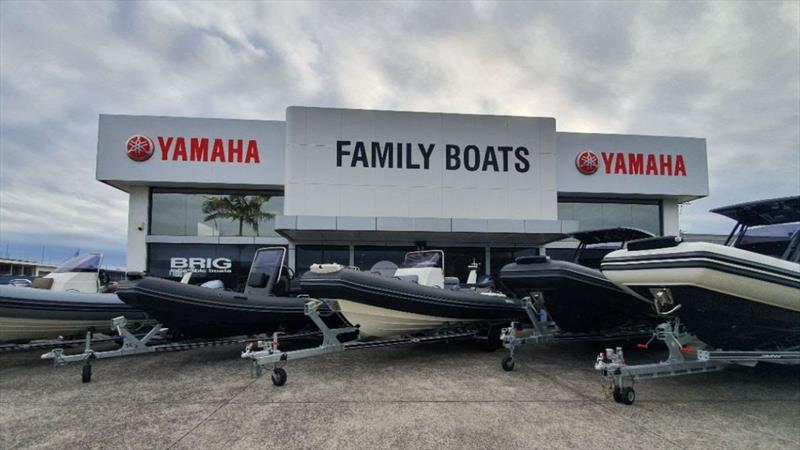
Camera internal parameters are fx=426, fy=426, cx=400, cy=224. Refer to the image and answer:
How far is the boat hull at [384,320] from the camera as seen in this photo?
17.4 feet

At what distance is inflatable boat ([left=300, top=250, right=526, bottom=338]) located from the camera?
16.8ft

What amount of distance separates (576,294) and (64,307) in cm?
698

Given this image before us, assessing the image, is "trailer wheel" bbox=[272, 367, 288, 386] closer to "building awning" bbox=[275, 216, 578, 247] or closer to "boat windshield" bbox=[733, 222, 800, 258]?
"boat windshield" bbox=[733, 222, 800, 258]

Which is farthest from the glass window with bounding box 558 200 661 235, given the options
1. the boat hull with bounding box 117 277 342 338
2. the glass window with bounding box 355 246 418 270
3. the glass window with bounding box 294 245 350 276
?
the boat hull with bounding box 117 277 342 338

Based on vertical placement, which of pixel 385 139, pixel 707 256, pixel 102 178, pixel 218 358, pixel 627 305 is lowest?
pixel 218 358

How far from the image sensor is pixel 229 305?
18.7ft

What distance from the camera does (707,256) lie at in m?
4.00

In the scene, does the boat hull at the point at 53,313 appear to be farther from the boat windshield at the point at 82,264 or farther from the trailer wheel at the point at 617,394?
the trailer wheel at the point at 617,394

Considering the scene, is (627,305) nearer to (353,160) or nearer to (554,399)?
(554,399)

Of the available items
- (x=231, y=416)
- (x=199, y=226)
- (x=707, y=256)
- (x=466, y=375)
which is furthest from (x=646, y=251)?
(x=199, y=226)

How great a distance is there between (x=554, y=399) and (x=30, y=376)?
608 centimetres

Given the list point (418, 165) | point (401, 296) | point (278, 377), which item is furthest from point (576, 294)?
point (418, 165)

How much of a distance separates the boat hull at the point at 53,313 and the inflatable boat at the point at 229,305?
4.81ft

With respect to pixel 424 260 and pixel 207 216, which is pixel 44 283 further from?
pixel 424 260
